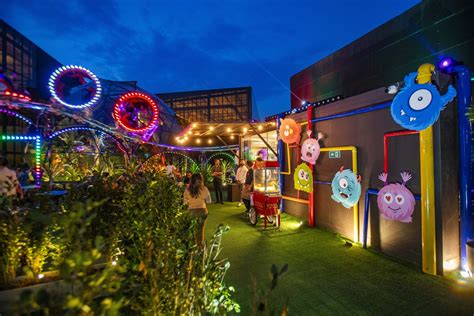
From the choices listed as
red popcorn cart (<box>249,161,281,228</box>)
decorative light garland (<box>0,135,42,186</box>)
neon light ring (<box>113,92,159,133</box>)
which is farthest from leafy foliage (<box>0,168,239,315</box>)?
neon light ring (<box>113,92,159,133</box>)

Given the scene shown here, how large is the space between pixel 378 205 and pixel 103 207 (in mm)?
4757

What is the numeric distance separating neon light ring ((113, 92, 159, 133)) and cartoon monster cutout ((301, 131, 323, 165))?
6574mm

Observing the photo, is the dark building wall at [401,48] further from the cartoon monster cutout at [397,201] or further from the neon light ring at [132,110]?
the neon light ring at [132,110]

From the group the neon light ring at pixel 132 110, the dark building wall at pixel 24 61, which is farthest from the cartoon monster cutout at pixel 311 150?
the dark building wall at pixel 24 61

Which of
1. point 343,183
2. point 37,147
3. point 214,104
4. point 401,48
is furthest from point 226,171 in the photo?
point 214,104

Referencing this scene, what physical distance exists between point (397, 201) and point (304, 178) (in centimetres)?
276

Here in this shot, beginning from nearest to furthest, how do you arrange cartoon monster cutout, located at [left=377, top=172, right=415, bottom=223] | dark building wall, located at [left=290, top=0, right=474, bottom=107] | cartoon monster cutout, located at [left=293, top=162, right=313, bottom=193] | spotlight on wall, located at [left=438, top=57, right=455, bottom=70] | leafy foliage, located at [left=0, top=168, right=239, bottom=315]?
leafy foliage, located at [left=0, top=168, right=239, bottom=315], spotlight on wall, located at [left=438, top=57, right=455, bottom=70], cartoon monster cutout, located at [left=377, top=172, right=415, bottom=223], dark building wall, located at [left=290, top=0, right=474, bottom=107], cartoon monster cutout, located at [left=293, top=162, right=313, bottom=193]

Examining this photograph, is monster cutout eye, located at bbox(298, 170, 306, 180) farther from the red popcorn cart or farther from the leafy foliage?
the leafy foliage

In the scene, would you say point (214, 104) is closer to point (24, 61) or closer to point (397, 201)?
point (24, 61)

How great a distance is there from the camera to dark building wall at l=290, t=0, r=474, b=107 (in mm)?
6902

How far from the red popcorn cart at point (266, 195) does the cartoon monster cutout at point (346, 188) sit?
1.60 metres

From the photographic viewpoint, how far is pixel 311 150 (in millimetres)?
6887

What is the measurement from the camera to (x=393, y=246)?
193 inches

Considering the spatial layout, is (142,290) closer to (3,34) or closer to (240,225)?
(240,225)
